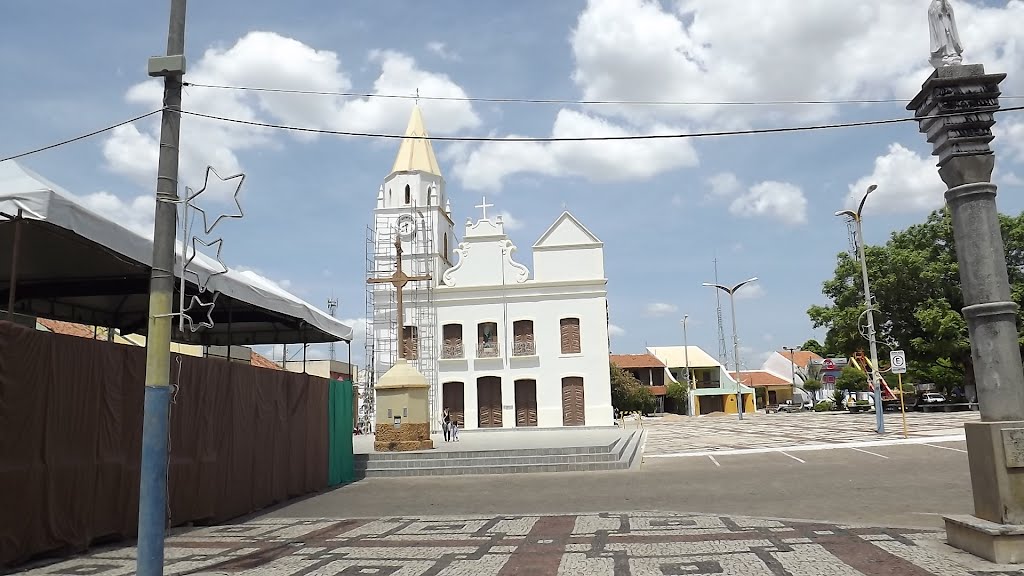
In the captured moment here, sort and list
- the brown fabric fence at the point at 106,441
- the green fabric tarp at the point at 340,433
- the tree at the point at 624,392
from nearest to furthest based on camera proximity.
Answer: the brown fabric fence at the point at 106,441, the green fabric tarp at the point at 340,433, the tree at the point at 624,392

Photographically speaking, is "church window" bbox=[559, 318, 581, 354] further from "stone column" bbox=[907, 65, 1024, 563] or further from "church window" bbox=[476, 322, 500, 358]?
"stone column" bbox=[907, 65, 1024, 563]

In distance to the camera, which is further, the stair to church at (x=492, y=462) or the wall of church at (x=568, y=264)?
the wall of church at (x=568, y=264)

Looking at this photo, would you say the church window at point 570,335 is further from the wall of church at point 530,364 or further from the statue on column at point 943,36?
the statue on column at point 943,36

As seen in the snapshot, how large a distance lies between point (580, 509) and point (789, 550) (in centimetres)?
372

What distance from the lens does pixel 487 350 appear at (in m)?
32.3

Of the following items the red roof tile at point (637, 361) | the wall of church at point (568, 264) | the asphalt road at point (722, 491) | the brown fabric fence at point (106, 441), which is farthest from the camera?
the red roof tile at point (637, 361)

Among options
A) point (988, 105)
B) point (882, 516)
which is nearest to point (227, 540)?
point (882, 516)

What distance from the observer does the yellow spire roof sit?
35188 mm

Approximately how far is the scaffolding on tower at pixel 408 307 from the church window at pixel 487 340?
200 centimetres

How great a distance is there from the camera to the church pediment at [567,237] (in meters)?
32.4

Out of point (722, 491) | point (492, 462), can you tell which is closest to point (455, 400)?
point (492, 462)

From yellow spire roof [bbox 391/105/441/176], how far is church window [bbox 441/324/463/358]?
8.24 m

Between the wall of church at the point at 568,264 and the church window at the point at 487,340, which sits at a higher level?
the wall of church at the point at 568,264

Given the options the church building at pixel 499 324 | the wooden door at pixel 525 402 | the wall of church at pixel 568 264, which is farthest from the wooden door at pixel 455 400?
the wall of church at pixel 568 264
